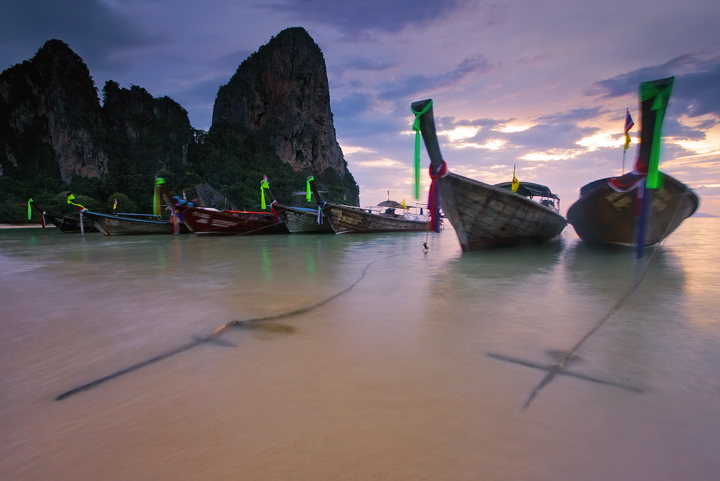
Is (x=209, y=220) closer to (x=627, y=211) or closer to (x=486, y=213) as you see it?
(x=486, y=213)

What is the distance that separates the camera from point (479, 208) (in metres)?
7.73

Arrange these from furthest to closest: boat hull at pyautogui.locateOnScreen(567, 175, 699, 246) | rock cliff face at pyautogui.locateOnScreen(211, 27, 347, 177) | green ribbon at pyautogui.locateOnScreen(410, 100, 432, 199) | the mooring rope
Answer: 1. rock cliff face at pyautogui.locateOnScreen(211, 27, 347, 177)
2. boat hull at pyautogui.locateOnScreen(567, 175, 699, 246)
3. green ribbon at pyautogui.locateOnScreen(410, 100, 432, 199)
4. the mooring rope

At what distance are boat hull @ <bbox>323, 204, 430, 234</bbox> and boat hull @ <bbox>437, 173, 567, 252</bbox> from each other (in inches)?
347

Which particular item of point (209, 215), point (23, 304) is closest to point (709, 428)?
point (23, 304)

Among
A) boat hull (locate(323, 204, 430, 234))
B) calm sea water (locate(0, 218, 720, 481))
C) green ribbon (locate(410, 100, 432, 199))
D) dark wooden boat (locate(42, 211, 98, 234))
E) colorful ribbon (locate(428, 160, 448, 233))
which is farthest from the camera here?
dark wooden boat (locate(42, 211, 98, 234))

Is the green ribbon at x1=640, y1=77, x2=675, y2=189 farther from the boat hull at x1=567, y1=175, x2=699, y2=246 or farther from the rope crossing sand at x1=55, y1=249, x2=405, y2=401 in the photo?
the rope crossing sand at x1=55, y1=249, x2=405, y2=401

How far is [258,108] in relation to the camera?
2992 inches

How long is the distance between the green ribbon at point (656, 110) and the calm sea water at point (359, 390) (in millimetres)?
2615

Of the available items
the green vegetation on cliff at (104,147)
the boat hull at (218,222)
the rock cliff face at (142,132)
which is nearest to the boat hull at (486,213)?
the boat hull at (218,222)

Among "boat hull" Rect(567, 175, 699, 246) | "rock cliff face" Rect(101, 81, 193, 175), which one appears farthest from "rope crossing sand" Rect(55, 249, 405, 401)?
"rock cliff face" Rect(101, 81, 193, 175)

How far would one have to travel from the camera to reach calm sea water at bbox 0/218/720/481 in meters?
1.30

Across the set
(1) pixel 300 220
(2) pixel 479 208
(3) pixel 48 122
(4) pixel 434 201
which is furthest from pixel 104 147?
(2) pixel 479 208

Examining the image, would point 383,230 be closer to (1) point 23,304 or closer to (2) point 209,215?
(2) point 209,215

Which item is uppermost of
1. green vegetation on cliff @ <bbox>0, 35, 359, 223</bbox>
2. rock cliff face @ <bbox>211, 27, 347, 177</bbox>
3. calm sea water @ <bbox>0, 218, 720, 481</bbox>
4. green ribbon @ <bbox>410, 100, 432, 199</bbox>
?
rock cliff face @ <bbox>211, 27, 347, 177</bbox>
